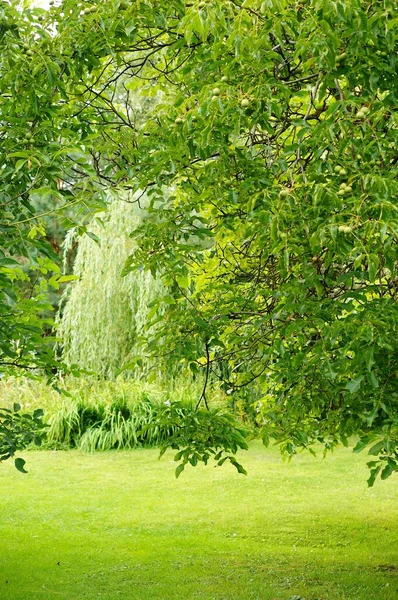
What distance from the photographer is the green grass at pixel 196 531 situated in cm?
573

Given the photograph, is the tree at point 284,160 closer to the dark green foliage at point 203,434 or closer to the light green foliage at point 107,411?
the dark green foliage at point 203,434

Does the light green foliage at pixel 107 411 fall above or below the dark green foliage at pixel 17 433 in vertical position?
above

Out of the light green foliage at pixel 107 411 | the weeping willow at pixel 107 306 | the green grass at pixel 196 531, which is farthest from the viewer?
the weeping willow at pixel 107 306

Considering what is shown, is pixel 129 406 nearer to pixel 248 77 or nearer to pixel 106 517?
pixel 106 517

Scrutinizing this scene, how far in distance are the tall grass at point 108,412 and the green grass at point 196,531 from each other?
781 millimetres

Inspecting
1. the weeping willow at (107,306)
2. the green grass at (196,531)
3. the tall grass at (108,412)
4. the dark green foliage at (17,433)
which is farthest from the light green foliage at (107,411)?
the dark green foliage at (17,433)

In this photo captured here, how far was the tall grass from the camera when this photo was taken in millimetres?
12031

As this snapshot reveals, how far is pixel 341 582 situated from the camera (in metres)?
5.77

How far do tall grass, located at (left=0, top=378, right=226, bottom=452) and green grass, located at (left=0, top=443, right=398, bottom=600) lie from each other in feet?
2.56

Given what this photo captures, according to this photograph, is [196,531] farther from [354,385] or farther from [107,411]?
[107,411]

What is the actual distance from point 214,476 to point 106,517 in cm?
246

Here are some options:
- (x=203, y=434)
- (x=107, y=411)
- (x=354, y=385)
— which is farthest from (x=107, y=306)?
(x=354, y=385)

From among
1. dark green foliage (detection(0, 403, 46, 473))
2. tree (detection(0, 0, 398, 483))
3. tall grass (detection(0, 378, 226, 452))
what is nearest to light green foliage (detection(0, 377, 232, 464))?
tall grass (detection(0, 378, 226, 452))

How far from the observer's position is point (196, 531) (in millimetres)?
7379
